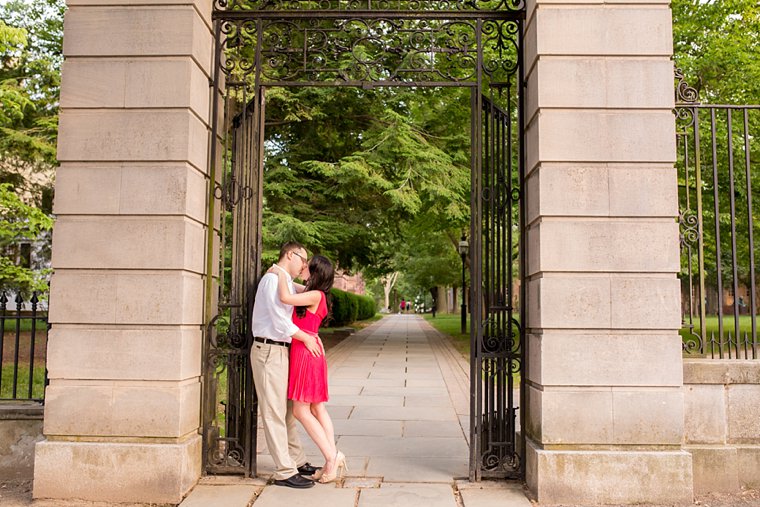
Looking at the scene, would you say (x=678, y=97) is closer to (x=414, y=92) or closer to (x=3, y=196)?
(x=3, y=196)

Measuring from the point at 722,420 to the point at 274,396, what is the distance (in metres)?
3.84

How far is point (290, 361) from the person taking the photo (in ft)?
17.2

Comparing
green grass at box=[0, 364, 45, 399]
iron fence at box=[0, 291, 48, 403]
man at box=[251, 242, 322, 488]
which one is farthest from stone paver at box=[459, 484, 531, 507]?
green grass at box=[0, 364, 45, 399]

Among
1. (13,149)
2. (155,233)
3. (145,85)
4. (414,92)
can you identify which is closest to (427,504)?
(155,233)

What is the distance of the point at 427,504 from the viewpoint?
4676 mm

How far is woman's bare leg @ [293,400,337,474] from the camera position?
509 cm

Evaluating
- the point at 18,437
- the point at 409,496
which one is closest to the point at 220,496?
the point at 409,496

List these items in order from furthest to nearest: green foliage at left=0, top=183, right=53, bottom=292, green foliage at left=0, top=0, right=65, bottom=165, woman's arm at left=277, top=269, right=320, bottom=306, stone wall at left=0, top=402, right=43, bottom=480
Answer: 1. green foliage at left=0, top=0, right=65, bottom=165
2. green foliage at left=0, top=183, right=53, bottom=292
3. stone wall at left=0, top=402, right=43, bottom=480
4. woman's arm at left=277, top=269, right=320, bottom=306

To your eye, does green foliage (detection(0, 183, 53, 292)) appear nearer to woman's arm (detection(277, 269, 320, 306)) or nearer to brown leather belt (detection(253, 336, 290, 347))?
brown leather belt (detection(253, 336, 290, 347))

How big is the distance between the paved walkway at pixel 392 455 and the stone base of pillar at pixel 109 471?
292mm

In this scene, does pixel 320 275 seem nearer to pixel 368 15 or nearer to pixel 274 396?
pixel 274 396

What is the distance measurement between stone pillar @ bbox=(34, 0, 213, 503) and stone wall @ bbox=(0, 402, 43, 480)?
0.84 meters

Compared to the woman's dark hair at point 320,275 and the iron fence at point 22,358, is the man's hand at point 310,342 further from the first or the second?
the iron fence at point 22,358

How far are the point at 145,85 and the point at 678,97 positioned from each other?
472 cm
